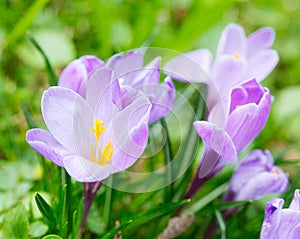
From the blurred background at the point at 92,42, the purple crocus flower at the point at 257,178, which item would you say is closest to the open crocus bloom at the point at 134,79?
the purple crocus flower at the point at 257,178

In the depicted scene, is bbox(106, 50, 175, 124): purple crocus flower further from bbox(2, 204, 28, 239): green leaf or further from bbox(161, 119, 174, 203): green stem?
bbox(2, 204, 28, 239): green leaf

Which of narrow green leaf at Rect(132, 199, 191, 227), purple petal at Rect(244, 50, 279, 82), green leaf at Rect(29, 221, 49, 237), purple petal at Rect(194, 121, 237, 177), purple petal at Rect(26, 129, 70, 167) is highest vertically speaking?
purple petal at Rect(26, 129, 70, 167)

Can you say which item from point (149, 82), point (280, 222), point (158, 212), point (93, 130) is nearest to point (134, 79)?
point (149, 82)

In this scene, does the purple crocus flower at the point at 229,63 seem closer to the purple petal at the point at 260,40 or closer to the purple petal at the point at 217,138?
the purple petal at the point at 260,40

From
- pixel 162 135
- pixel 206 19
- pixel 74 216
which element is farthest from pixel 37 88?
pixel 74 216

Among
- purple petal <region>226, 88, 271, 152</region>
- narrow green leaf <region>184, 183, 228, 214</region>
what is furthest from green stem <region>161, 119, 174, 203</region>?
purple petal <region>226, 88, 271, 152</region>

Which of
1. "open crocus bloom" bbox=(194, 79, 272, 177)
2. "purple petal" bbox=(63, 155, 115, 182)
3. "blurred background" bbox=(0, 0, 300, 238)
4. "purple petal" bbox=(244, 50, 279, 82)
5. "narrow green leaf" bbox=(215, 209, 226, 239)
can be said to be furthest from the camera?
"blurred background" bbox=(0, 0, 300, 238)
